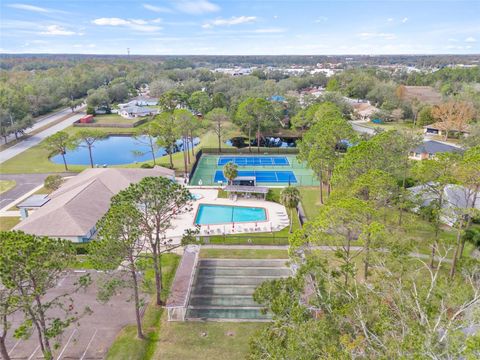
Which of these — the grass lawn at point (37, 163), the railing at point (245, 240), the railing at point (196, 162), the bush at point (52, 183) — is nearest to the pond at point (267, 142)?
the grass lawn at point (37, 163)

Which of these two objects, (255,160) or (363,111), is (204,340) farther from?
(363,111)

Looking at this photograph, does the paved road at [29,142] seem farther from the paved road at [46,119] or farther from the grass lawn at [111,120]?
the grass lawn at [111,120]

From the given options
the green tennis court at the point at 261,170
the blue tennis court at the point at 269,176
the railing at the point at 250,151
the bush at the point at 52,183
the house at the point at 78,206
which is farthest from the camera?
the railing at the point at 250,151

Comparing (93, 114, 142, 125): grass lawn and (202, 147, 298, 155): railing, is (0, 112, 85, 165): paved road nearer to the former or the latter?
(93, 114, 142, 125): grass lawn

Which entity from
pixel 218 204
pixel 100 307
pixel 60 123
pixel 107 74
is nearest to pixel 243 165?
pixel 218 204

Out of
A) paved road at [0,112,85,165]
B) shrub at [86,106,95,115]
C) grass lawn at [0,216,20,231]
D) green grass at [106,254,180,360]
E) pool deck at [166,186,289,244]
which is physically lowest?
green grass at [106,254,180,360]


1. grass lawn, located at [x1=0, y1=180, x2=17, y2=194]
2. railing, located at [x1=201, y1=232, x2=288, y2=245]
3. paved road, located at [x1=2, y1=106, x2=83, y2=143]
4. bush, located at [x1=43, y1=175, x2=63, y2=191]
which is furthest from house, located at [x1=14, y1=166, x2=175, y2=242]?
paved road, located at [x1=2, y1=106, x2=83, y2=143]

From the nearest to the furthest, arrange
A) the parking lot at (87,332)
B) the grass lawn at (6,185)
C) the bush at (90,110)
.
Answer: the parking lot at (87,332)
the grass lawn at (6,185)
the bush at (90,110)
